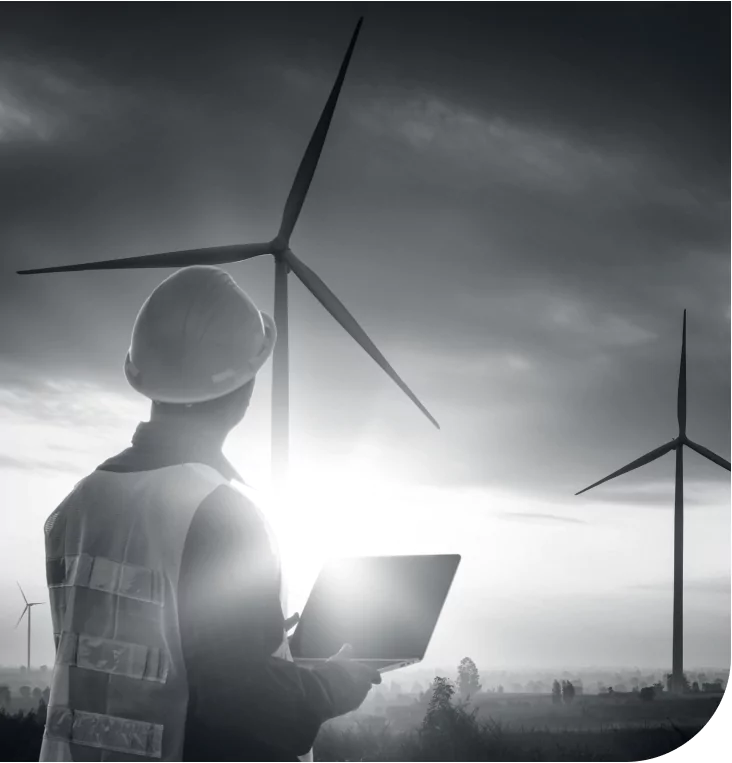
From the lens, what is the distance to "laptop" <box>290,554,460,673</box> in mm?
5730

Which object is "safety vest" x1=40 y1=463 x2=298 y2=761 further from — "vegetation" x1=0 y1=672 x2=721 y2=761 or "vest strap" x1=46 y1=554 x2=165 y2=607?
"vegetation" x1=0 y1=672 x2=721 y2=761

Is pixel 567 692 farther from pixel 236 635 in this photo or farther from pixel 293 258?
pixel 236 635

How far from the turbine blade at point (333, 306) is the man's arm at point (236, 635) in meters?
20.2

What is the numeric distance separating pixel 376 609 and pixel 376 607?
1 cm

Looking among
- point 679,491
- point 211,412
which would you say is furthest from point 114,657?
point 679,491

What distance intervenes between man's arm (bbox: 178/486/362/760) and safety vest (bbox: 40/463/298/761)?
16cm

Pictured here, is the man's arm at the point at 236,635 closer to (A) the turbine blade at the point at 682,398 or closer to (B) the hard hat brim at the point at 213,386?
(B) the hard hat brim at the point at 213,386

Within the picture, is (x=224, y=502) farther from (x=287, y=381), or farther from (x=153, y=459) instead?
(x=287, y=381)

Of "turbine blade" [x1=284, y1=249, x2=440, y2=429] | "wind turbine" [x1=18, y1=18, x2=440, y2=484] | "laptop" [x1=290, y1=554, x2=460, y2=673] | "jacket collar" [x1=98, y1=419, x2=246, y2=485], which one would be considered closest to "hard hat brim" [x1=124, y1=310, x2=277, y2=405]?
"jacket collar" [x1=98, y1=419, x2=246, y2=485]

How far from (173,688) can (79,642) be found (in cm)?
71

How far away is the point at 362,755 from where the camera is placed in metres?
47.3

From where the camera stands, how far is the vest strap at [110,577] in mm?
5422

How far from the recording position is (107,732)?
18.4 feet

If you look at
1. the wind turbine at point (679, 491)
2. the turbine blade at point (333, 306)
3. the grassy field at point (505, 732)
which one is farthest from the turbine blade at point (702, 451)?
the turbine blade at point (333, 306)
